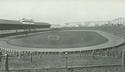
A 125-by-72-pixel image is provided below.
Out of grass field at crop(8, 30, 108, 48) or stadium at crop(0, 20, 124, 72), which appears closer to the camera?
stadium at crop(0, 20, 124, 72)

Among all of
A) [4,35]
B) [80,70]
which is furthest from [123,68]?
[4,35]

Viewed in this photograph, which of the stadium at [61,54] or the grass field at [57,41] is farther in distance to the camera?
the grass field at [57,41]

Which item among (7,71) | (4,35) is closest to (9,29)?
(4,35)

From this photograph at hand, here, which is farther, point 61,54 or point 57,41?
point 57,41

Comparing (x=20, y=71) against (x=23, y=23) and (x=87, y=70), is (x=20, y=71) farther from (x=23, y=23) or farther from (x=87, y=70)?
(x=23, y=23)

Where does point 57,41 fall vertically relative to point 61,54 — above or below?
above

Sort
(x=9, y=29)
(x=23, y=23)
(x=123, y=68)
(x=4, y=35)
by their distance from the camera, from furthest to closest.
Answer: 1. (x=23, y=23)
2. (x=9, y=29)
3. (x=4, y=35)
4. (x=123, y=68)

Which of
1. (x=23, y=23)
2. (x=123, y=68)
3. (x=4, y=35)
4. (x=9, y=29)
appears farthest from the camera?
(x=23, y=23)

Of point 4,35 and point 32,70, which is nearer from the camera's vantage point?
point 32,70

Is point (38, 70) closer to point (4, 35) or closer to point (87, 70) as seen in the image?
point (87, 70)

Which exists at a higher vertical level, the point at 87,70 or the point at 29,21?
the point at 29,21
